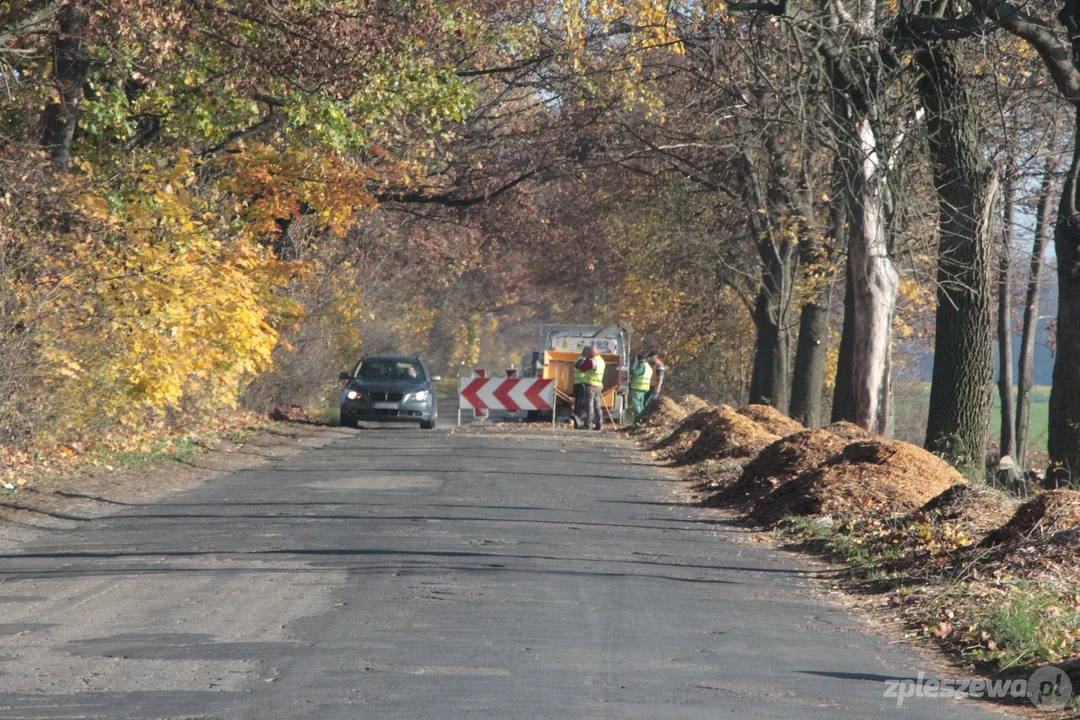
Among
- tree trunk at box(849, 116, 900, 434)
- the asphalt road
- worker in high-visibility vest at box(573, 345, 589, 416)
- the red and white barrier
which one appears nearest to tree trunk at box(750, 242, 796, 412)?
worker in high-visibility vest at box(573, 345, 589, 416)

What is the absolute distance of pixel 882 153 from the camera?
18.7 m

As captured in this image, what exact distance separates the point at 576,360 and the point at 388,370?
5534 millimetres

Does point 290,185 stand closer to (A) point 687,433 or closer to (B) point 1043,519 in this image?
(A) point 687,433

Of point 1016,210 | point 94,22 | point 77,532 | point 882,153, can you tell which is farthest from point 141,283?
point 1016,210

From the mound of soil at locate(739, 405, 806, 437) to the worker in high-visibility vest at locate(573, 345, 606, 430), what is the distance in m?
5.50

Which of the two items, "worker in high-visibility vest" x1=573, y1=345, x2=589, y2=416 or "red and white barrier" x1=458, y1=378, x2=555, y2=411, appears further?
"worker in high-visibility vest" x1=573, y1=345, x2=589, y2=416

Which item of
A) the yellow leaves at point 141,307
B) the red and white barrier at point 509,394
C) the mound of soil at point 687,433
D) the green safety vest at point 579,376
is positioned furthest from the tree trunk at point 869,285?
the red and white barrier at point 509,394

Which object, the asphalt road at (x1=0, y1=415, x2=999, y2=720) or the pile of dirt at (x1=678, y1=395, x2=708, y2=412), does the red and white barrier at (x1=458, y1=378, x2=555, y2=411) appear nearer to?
the pile of dirt at (x1=678, y1=395, x2=708, y2=412)

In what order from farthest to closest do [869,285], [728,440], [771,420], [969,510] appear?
[771,420] → [728,440] → [869,285] → [969,510]

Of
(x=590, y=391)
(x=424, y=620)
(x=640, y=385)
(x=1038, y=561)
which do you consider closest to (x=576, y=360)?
(x=640, y=385)

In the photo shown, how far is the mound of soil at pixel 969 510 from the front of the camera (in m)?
11.1

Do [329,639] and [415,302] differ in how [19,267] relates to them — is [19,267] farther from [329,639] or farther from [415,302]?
[415,302]

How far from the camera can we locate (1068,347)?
45.9 ft

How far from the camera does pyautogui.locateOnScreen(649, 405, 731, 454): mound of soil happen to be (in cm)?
2376
